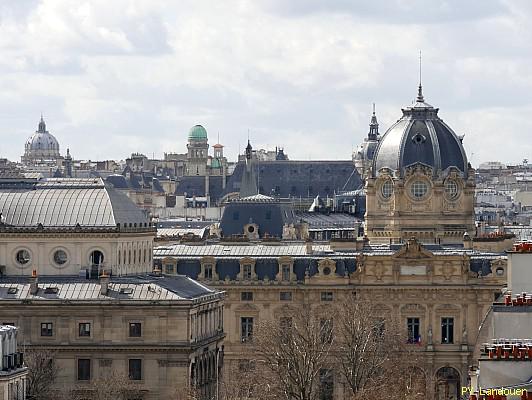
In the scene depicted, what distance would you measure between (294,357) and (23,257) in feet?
54.1

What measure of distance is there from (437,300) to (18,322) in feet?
128

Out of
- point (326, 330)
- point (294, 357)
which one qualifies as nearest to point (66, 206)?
point (294, 357)

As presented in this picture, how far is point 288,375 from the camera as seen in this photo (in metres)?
126

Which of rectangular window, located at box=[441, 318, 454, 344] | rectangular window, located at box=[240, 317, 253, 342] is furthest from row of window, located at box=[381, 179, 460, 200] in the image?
rectangular window, located at box=[240, 317, 253, 342]

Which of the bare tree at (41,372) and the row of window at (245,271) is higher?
the row of window at (245,271)

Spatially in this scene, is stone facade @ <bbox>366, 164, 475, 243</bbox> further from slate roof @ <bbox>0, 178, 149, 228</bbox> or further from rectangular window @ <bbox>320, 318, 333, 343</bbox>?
slate roof @ <bbox>0, 178, 149, 228</bbox>

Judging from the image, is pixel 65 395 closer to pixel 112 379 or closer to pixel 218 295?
pixel 112 379

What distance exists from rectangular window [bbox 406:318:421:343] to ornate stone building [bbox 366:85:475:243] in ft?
97.1

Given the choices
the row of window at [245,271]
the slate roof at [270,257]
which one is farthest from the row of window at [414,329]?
the slate roof at [270,257]

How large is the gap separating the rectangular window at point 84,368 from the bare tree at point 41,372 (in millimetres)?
1419

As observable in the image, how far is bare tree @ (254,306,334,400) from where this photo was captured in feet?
411

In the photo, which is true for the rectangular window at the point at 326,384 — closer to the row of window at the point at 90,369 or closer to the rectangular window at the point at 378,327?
the rectangular window at the point at 378,327

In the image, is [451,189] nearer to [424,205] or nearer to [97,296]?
[424,205]

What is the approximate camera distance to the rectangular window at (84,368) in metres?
130
